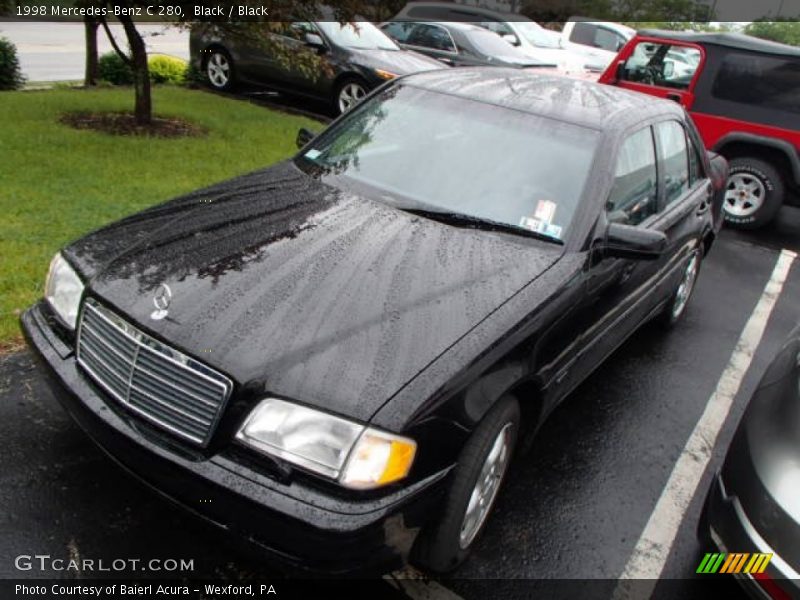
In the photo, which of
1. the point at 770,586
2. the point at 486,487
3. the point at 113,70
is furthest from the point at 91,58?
the point at 770,586

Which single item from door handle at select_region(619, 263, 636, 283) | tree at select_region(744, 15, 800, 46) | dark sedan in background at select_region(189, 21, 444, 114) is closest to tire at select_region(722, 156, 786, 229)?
door handle at select_region(619, 263, 636, 283)

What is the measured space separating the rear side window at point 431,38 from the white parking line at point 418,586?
1189 cm

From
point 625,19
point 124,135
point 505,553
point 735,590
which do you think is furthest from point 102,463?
point 625,19

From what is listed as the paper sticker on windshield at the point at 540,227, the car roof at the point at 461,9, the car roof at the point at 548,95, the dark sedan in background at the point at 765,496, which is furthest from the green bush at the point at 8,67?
the dark sedan in background at the point at 765,496

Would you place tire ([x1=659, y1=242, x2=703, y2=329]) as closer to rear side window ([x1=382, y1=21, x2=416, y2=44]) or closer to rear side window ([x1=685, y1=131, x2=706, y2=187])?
rear side window ([x1=685, y1=131, x2=706, y2=187])

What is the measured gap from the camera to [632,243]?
2.96 meters

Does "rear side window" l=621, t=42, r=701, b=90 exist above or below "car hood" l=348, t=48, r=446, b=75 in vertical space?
above

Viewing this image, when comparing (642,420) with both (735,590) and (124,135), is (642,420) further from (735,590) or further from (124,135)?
(124,135)

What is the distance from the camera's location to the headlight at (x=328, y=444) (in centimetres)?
203

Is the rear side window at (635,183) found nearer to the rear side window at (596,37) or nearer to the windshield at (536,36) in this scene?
the windshield at (536,36)

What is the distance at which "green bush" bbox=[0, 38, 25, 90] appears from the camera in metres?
10.3

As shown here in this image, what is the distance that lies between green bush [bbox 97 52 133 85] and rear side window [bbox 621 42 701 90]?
791 centimetres

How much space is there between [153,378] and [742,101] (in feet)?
23.1

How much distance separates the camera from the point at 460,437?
2.25 meters
